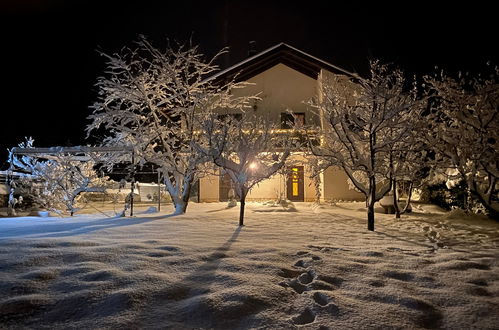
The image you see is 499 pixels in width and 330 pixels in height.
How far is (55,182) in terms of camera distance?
511 inches

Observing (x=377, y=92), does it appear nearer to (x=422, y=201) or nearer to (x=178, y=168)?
(x=178, y=168)

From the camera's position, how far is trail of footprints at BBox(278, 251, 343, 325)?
319 cm

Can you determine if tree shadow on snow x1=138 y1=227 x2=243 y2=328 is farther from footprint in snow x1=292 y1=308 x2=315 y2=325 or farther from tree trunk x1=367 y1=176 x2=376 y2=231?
tree trunk x1=367 y1=176 x2=376 y2=231

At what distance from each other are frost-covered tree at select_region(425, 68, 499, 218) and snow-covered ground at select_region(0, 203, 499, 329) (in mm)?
3457

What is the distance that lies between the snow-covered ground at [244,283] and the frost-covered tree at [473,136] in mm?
3457

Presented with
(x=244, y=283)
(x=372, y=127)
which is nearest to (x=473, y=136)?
(x=372, y=127)

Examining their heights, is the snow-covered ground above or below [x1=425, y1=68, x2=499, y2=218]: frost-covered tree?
below

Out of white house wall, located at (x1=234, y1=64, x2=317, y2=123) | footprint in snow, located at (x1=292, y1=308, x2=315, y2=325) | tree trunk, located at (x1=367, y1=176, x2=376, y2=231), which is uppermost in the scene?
white house wall, located at (x1=234, y1=64, x2=317, y2=123)

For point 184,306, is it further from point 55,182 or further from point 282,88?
Result: point 282,88

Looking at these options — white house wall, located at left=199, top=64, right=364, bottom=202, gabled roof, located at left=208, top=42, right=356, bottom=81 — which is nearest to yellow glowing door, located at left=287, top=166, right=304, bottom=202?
white house wall, located at left=199, top=64, right=364, bottom=202

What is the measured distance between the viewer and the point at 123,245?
548 cm

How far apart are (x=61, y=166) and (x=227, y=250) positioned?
11016 millimetres

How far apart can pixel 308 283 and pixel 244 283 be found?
833mm

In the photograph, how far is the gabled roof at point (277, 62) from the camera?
18516 mm
